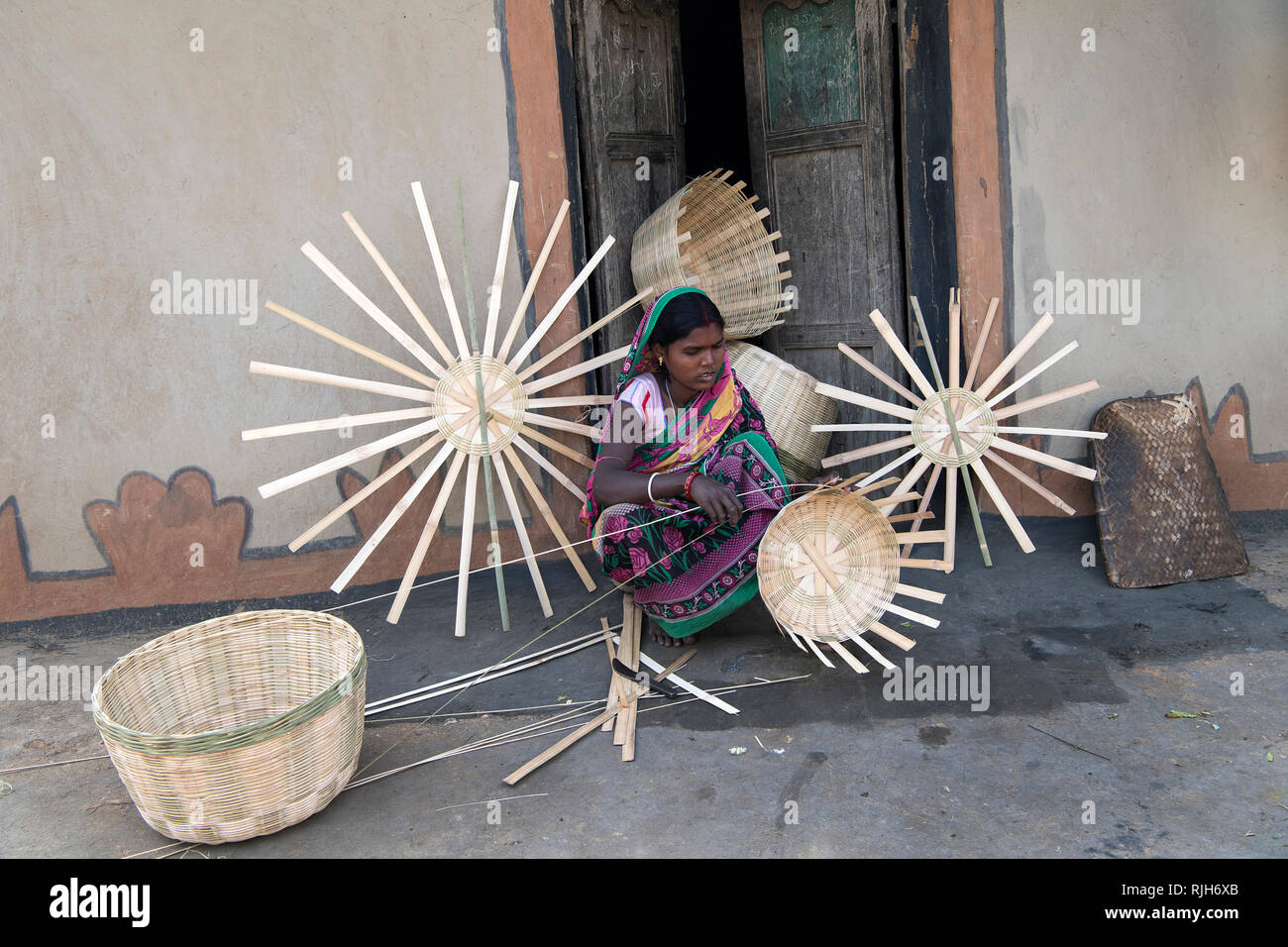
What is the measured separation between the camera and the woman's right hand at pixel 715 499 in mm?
2938

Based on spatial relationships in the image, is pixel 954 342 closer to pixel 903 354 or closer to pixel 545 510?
pixel 903 354

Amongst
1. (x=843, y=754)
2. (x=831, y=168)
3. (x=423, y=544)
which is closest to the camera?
(x=843, y=754)

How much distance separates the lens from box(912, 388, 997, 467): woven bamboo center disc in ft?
11.9

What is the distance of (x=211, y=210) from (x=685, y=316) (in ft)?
6.04

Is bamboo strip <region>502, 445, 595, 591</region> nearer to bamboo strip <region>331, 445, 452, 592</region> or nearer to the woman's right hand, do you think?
bamboo strip <region>331, 445, 452, 592</region>

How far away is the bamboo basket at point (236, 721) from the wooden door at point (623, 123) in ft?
5.94

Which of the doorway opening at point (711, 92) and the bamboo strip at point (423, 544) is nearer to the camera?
the bamboo strip at point (423, 544)

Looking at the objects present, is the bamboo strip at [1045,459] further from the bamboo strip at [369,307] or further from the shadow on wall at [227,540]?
the bamboo strip at [369,307]

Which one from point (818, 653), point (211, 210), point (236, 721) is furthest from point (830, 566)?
point (211, 210)

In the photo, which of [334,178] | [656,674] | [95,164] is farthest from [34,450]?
[656,674]

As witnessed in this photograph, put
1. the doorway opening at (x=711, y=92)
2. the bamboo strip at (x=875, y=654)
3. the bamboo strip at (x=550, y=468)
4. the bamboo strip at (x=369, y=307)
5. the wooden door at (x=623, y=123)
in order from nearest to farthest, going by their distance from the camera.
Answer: the bamboo strip at (x=875, y=654)
the bamboo strip at (x=369, y=307)
the bamboo strip at (x=550, y=468)
the wooden door at (x=623, y=123)
the doorway opening at (x=711, y=92)

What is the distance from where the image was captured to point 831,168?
4230 mm

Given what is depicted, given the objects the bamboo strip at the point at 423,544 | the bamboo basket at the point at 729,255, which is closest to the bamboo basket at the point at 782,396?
the bamboo basket at the point at 729,255

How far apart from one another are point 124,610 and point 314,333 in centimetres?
Result: 123
